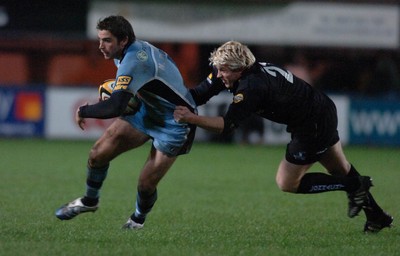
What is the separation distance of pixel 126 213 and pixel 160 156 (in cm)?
137

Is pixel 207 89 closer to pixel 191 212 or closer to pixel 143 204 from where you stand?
pixel 143 204

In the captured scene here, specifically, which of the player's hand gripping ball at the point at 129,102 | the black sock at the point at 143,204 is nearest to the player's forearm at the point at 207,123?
the player's hand gripping ball at the point at 129,102

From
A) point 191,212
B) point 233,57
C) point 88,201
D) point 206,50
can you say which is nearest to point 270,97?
point 233,57

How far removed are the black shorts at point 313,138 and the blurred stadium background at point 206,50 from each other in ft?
35.9

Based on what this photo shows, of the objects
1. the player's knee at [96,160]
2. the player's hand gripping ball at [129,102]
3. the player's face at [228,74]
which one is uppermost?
the player's face at [228,74]

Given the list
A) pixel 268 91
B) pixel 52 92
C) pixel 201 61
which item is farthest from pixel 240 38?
pixel 268 91

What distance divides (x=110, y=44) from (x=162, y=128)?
811 mm

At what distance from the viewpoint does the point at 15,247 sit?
20.8 feet

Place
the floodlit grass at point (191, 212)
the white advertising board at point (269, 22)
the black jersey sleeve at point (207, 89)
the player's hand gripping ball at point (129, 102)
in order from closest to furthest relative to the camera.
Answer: the floodlit grass at point (191, 212) < the player's hand gripping ball at point (129, 102) < the black jersey sleeve at point (207, 89) < the white advertising board at point (269, 22)

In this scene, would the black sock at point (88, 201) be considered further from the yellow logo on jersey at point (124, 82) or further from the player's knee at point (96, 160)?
the yellow logo on jersey at point (124, 82)

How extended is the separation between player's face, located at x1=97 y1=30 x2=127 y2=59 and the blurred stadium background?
1110 cm

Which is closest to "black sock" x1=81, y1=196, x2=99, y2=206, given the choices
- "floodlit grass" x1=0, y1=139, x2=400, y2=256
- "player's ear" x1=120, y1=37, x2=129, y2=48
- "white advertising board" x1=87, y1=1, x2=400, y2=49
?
"floodlit grass" x1=0, y1=139, x2=400, y2=256

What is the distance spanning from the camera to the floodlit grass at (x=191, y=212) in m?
6.62

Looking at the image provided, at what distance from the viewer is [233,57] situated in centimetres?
691
